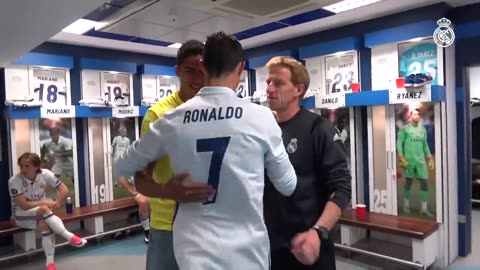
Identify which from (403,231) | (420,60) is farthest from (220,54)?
(420,60)

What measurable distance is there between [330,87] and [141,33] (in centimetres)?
265

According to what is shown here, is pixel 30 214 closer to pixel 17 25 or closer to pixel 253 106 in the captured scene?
pixel 17 25

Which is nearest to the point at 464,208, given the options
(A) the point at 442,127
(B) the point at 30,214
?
(A) the point at 442,127

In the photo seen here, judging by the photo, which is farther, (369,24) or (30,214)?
(369,24)

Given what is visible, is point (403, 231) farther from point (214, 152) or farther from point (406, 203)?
point (214, 152)

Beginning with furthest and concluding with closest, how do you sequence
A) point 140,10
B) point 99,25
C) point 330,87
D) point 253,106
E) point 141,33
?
point 330,87 < point 141,33 < point 99,25 < point 140,10 < point 253,106

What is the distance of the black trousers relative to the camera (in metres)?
1.52

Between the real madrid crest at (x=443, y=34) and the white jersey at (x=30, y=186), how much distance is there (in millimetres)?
4776

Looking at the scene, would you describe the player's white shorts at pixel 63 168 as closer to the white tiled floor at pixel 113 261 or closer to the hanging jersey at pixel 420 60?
the white tiled floor at pixel 113 261

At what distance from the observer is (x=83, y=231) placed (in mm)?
5328

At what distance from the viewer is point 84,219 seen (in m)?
4.99

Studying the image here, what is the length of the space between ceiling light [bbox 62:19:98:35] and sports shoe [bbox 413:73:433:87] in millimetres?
3797

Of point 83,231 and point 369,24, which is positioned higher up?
point 369,24

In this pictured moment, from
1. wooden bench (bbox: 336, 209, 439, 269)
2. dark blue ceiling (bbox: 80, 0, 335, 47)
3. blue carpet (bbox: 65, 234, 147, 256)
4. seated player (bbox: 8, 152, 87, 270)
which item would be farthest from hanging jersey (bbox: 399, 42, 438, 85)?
seated player (bbox: 8, 152, 87, 270)
